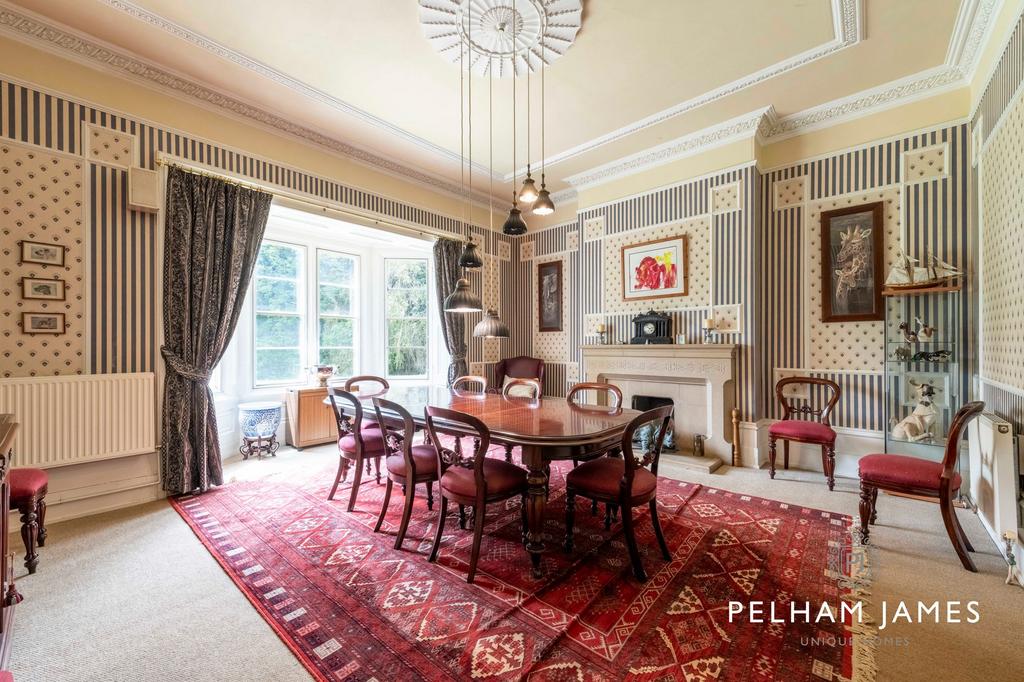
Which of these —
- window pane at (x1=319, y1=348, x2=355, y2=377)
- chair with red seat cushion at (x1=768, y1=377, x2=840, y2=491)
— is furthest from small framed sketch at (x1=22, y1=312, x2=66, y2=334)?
chair with red seat cushion at (x1=768, y1=377, x2=840, y2=491)

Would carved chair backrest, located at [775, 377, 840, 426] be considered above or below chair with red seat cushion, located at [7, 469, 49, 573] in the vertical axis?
above

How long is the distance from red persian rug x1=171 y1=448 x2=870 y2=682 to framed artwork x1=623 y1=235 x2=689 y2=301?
8.40 feet

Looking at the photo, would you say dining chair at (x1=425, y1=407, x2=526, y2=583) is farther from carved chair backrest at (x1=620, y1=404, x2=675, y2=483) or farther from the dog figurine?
the dog figurine

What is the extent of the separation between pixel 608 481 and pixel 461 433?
35.2 inches

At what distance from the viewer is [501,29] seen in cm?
297

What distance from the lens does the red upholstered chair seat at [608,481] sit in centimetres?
229

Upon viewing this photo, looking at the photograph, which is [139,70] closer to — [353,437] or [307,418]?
[353,437]

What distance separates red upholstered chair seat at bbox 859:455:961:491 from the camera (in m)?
2.40

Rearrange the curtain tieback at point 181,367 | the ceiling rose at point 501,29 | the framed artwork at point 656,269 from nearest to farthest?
the ceiling rose at point 501,29 < the curtain tieback at point 181,367 < the framed artwork at point 656,269

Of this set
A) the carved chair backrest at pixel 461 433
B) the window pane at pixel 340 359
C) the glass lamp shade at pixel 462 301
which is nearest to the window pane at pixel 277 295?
the window pane at pixel 340 359

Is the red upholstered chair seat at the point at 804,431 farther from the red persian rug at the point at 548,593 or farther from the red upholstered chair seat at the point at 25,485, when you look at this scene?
the red upholstered chair seat at the point at 25,485

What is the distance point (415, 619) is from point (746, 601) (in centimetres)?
161

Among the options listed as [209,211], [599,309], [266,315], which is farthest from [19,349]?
[599,309]

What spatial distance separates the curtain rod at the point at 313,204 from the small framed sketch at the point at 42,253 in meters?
1.01
